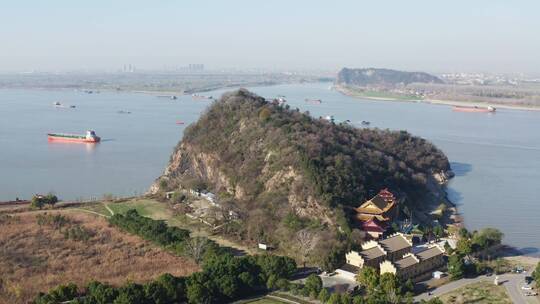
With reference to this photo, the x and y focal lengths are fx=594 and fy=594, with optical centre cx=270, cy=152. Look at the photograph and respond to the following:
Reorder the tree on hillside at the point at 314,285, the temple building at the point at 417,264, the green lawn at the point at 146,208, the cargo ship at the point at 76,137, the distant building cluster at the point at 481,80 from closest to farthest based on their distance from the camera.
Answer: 1. the tree on hillside at the point at 314,285
2. the temple building at the point at 417,264
3. the green lawn at the point at 146,208
4. the cargo ship at the point at 76,137
5. the distant building cluster at the point at 481,80

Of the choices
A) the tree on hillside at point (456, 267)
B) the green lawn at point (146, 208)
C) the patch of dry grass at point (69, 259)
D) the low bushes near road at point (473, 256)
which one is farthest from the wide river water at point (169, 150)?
the patch of dry grass at point (69, 259)


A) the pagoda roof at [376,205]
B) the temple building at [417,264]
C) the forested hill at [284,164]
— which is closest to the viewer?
the temple building at [417,264]

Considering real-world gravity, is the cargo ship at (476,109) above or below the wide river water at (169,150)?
above

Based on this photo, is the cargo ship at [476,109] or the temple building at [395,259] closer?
the temple building at [395,259]

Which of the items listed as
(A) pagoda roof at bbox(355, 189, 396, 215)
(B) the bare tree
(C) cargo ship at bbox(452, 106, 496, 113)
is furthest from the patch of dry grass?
(C) cargo ship at bbox(452, 106, 496, 113)

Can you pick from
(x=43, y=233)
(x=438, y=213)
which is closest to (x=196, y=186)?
(x=43, y=233)

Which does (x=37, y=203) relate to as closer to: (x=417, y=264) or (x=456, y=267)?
(x=417, y=264)

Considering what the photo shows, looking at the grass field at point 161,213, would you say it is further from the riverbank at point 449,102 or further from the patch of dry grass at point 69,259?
the riverbank at point 449,102
